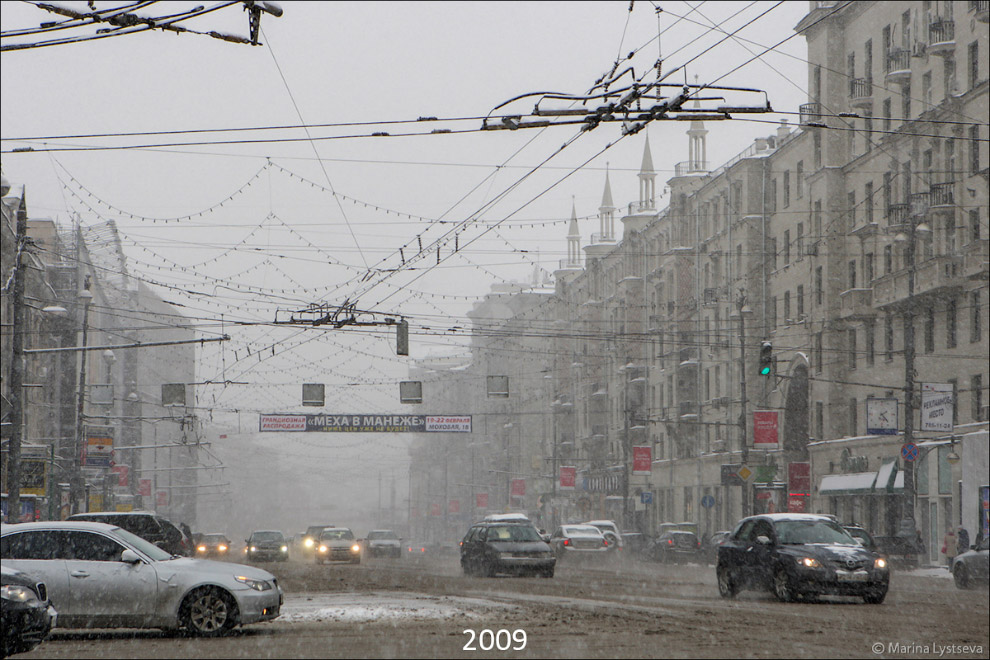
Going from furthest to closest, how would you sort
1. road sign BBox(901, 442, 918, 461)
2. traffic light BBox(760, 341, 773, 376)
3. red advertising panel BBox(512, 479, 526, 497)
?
red advertising panel BBox(512, 479, 526, 497) < road sign BBox(901, 442, 918, 461) < traffic light BBox(760, 341, 773, 376)

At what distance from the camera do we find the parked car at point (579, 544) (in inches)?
1726

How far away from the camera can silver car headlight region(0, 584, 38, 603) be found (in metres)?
13.5

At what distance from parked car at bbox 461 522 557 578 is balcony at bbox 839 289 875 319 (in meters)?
27.0

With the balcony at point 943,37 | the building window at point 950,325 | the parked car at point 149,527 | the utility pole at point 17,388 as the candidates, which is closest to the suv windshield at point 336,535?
the utility pole at point 17,388

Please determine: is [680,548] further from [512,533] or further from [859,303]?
[512,533]

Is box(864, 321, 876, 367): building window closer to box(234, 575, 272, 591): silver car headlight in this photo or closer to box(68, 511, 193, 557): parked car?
box(68, 511, 193, 557): parked car

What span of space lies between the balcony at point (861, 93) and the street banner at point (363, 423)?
3379 cm

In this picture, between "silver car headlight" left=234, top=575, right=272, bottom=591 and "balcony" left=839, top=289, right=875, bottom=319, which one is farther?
"balcony" left=839, top=289, right=875, bottom=319

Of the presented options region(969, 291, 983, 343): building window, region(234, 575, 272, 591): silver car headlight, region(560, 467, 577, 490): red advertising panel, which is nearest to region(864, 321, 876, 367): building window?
region(969, 291, 983, 343): building window

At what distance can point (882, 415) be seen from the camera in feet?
148

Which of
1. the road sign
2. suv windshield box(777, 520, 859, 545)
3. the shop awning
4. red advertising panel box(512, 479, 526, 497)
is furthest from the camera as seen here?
red advertising panel box(512, 479, 526, 497)

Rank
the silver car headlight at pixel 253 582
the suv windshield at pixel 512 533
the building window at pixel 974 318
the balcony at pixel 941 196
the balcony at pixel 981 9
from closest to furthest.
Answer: the silver car headlight at pixel 253 582 < the suv windshield at pixel 512 533 < the balcony at pixel 981 9 < the building window at pixel 974 318 < the balcony at pixel 941 196

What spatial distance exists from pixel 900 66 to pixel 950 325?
1046 cm

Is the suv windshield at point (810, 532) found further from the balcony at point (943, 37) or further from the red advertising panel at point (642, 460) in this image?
the red advertising panel at point (642, 460)
